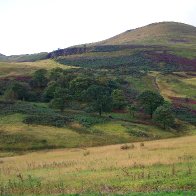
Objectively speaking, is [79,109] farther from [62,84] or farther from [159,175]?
[159,175]

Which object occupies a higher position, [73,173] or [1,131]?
[73,173]

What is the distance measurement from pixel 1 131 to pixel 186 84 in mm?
77191

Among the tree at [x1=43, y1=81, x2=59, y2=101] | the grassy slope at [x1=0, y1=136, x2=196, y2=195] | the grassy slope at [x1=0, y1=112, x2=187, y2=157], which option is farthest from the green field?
the tree at [x1=43, y1=81, x2=59, y2=101]

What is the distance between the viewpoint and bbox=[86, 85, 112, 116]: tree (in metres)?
91.8

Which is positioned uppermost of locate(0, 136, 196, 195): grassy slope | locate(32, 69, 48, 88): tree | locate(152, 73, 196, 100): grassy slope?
locate(0, 136, 196, 195): grassy slope

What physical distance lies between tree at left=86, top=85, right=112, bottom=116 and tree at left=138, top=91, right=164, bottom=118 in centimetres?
749

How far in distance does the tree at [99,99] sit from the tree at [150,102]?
7.49 meters

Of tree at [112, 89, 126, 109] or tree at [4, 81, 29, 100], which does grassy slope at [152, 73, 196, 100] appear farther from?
tree at [4, 81, 29, 100]

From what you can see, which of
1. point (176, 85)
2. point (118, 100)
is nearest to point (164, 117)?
point (118, 100)

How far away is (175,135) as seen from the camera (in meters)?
79.1

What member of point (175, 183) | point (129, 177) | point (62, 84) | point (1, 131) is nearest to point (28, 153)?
point (1, 131)

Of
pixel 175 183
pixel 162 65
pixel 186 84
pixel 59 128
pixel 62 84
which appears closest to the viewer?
pixel 175 183

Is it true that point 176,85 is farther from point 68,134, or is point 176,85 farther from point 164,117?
point 68,134

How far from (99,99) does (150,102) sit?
11.5 metres
